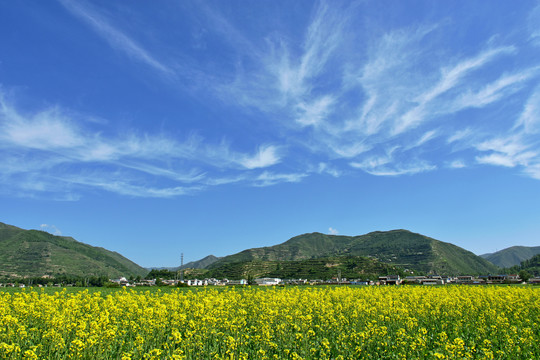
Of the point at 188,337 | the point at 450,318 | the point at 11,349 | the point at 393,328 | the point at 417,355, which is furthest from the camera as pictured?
the point at 450,318

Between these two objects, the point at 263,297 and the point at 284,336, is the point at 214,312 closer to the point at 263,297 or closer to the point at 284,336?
the point at 284,336

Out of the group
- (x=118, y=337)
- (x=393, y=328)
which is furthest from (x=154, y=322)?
(x=393, y=328)

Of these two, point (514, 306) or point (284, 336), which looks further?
point (514, 306)

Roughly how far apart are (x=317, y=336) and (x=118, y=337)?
343 inches

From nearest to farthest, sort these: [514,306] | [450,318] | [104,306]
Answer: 1. [104,306]
2. [450,318]
3. [514,306]

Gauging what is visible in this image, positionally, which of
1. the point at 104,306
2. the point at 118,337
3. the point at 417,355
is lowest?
the point at 417,355

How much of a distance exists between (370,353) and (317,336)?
2.98 m

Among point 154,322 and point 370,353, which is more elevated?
point 154,322

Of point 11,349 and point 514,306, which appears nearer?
point 11,349

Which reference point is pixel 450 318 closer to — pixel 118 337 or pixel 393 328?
pixel 393 328

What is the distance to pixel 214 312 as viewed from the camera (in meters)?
14.1

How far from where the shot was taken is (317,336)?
15.4m

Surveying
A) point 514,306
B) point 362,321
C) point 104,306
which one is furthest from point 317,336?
point 514,306

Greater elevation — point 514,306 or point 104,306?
point 104,306
